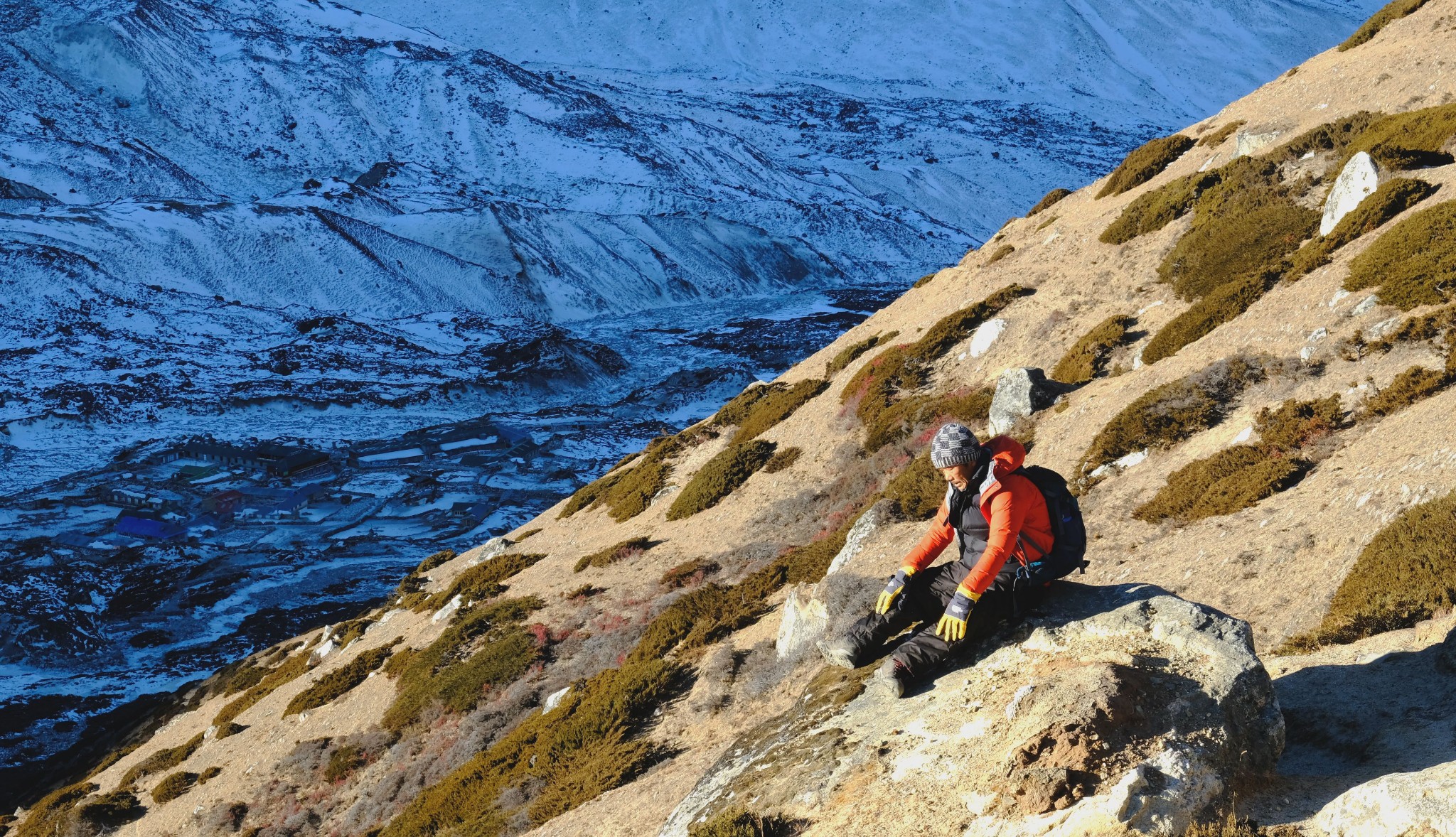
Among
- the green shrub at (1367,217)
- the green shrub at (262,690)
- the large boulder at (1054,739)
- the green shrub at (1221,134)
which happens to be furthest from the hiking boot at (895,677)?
the green shrub at (1221,134)

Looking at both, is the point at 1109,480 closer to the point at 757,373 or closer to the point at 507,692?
the point at 507,692

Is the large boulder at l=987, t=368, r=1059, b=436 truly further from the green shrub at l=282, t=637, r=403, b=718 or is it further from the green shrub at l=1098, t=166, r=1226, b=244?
the green shrub at l=282, t=637, r=403, b=718

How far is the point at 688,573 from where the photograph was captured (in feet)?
64.9

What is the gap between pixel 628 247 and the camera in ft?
370

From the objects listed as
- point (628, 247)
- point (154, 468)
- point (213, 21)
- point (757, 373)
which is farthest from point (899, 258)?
point (213, 21)

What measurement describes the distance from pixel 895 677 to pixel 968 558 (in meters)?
1.20

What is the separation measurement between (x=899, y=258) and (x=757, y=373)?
207 feet

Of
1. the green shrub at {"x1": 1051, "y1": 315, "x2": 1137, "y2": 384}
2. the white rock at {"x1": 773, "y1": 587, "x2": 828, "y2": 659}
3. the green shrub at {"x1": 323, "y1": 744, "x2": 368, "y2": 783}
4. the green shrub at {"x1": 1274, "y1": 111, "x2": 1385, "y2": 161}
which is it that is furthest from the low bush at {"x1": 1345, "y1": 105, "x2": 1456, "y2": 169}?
the green shrub at {"x1": 323, "y1": 744, "x2": 368, "y2": 783}

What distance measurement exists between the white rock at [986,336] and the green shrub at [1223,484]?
963cm

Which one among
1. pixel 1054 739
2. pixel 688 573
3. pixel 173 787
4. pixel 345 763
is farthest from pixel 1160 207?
pixel 173 787

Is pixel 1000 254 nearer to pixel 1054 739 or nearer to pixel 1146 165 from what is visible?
pixel 1146 165

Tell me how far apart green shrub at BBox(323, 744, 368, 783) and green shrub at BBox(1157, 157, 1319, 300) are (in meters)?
20.1

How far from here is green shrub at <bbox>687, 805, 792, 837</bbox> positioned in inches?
271

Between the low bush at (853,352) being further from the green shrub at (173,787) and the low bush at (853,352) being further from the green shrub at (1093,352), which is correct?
the green shrub at (173,787)
